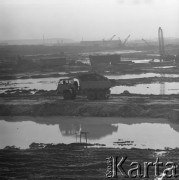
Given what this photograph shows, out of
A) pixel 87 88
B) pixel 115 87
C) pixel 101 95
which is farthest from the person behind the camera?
pixel 115 87

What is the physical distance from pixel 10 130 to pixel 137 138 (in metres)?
4.52

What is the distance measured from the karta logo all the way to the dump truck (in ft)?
28.2

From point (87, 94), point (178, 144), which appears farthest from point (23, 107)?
point (178, 144)

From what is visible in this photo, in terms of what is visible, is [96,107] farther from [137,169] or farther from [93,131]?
[137,169]

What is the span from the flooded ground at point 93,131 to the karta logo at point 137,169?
6.23 feet

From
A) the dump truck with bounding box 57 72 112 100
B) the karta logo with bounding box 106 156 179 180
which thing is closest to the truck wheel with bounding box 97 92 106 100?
the dump truck with bounding box 57 72 112 100

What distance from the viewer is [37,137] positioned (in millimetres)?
13242

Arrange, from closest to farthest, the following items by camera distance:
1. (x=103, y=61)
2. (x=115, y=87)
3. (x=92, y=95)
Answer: (x=92, y=95)
(x=115, y=87)
(x=103, y=61)

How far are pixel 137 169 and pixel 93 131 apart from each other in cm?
474

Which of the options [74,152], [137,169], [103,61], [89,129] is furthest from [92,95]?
[103,61]

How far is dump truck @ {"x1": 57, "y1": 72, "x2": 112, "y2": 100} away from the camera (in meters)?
18.3

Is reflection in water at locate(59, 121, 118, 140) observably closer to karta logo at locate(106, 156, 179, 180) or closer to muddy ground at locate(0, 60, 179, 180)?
muddy ground at locate(0, 60, 179, 180)

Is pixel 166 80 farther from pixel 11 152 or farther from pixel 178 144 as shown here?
pixel 11 152

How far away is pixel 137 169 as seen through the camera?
29.8 feet
